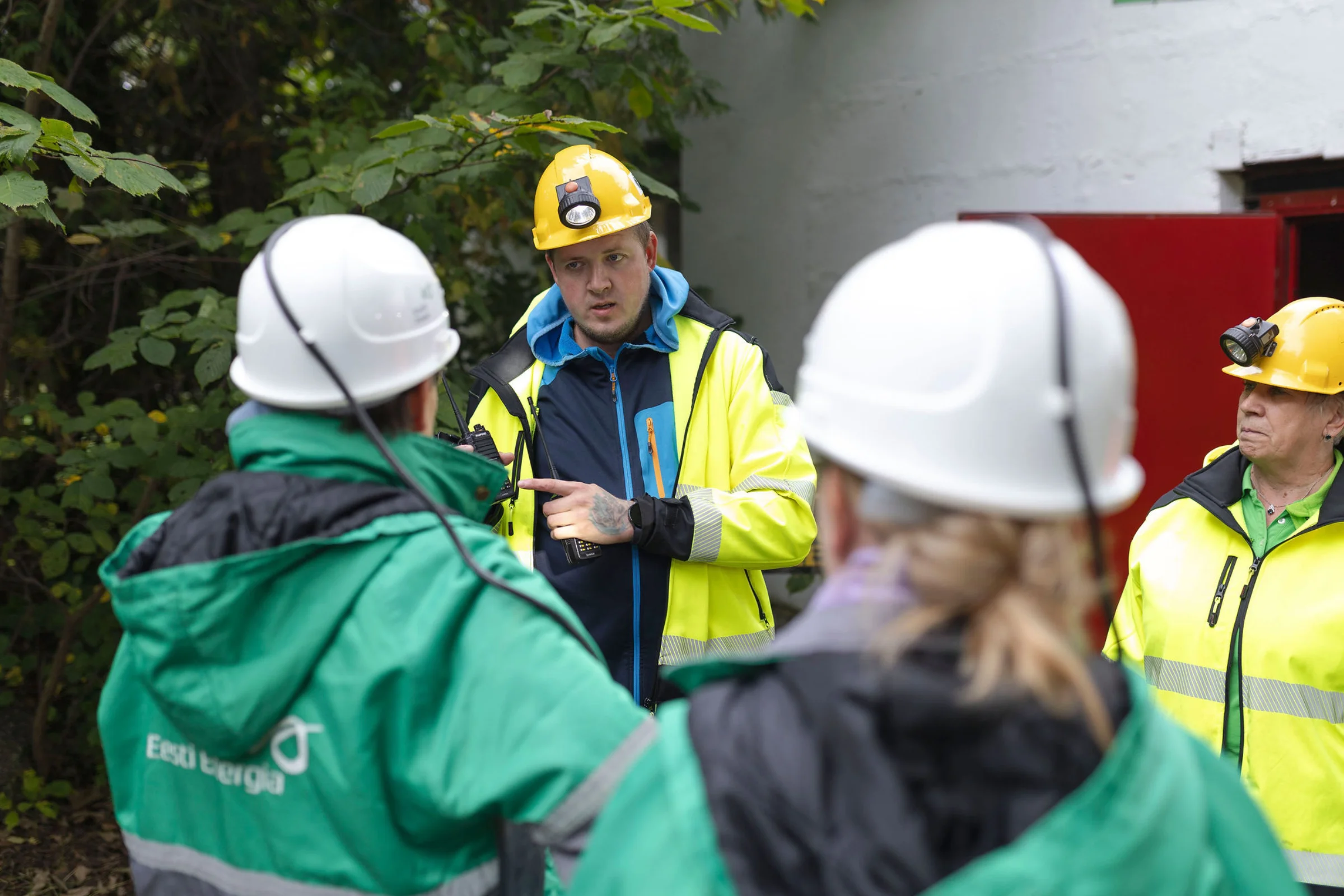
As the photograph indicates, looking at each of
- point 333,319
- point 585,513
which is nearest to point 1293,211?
point 585,513

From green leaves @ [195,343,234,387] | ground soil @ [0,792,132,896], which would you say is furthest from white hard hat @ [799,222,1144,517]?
ground soil @ [0,792,132,896]

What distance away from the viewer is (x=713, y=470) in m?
2.75

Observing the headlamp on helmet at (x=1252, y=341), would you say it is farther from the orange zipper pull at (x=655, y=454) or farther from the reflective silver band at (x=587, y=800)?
the reflective silver band at (x=587, y=800)

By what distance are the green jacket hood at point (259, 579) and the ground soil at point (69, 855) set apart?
3359 millimetres

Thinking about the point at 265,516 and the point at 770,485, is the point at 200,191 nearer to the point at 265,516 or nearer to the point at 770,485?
the point at 770,485

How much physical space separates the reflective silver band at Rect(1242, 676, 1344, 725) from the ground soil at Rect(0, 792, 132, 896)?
12.5 feet

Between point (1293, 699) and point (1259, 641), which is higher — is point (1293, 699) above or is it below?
below

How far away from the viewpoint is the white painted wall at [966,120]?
449 cm

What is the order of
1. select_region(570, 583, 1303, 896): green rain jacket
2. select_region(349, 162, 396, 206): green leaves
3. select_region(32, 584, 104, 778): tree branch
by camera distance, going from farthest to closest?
select_region(32, 584, 104, 778): tree branch → select_region(349, 162, 396, 206): green leaves → select_region(570, 583, 1303, 896): green rain jacket

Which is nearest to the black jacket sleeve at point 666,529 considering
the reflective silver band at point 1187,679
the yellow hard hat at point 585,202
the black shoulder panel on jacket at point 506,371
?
the black shoulder panel on jacket at point 506,371

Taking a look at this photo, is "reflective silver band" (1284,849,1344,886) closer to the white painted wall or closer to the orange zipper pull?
the orange zipper pull

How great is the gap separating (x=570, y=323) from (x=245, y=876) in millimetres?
1708

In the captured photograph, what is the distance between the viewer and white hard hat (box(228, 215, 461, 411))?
4.94 ft

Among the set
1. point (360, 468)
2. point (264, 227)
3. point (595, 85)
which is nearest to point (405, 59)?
point (595, 85)
